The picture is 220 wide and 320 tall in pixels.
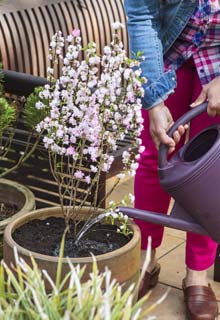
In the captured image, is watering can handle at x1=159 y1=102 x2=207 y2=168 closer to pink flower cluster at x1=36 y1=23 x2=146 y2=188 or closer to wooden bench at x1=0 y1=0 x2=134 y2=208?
pink flower cluster at x1=36 y1=23 x2=146 y2=188

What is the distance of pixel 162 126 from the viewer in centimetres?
260

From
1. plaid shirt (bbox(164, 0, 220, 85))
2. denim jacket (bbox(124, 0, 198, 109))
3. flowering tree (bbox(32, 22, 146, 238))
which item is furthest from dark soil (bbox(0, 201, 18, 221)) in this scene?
plaid shirt (bbox(164, 0, 220, 85))

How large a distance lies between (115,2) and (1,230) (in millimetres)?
2383

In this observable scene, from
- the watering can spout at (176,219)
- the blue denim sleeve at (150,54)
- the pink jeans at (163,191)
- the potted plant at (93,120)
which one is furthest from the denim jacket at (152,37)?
the watering can spout at (176,219)

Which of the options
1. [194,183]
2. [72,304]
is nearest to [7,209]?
[194,183]

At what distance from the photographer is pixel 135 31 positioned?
2.66 meters

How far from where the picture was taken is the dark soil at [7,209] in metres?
3.15

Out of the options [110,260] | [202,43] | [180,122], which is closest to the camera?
[110,260]

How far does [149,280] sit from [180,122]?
36.1 inches

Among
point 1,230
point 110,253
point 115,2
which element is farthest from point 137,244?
point 115,2

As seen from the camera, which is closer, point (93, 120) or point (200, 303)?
point (93, 120)

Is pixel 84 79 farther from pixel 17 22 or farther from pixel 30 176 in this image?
pixel 17 22

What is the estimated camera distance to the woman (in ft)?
8.61

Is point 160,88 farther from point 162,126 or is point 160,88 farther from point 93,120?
point 93,120
